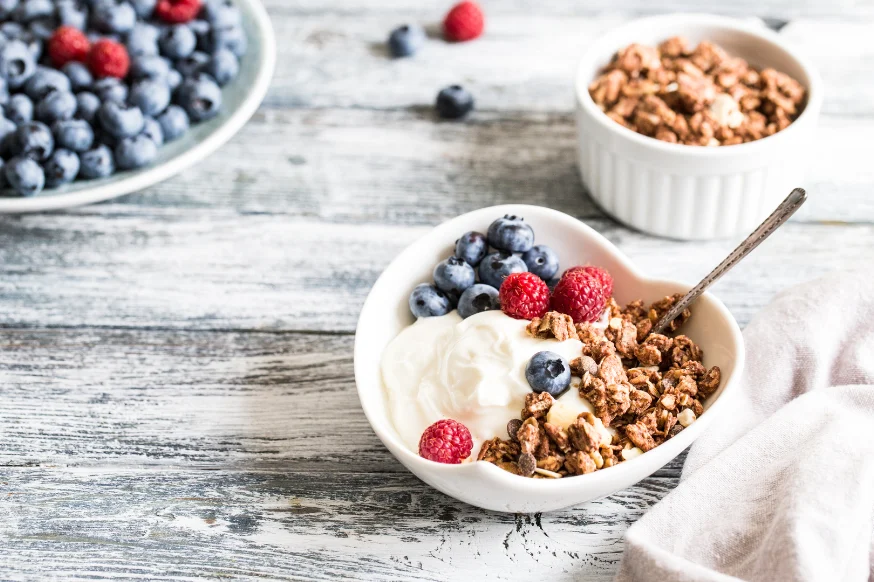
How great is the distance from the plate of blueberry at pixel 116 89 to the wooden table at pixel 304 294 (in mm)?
84

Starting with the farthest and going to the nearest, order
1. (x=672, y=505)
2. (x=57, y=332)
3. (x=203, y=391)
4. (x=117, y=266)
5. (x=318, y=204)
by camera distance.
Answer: (x=318, y=204) → (x=117, y=266) → (x=57, y=332) → (x=203, y=391) → (x=672, y=505)

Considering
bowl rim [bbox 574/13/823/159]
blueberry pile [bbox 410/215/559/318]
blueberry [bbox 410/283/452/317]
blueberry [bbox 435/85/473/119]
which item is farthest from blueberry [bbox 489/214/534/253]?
blueberry [bbox 435/85/473/119]

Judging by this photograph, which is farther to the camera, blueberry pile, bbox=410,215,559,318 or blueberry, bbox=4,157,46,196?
A: blueberry, bbox=4,157,46,196

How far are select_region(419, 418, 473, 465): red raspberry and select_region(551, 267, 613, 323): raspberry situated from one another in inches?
8.6

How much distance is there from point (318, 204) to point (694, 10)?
1032 millimetres

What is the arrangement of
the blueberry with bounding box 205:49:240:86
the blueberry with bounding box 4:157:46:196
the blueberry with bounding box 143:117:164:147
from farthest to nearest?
the blueberry with bounding box 205:49:240:86
the blueberry with bounding box 143:117:164:147
the blueberry with bounding box 4:157:46:196

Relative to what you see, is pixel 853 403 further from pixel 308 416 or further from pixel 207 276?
pixel 207 276

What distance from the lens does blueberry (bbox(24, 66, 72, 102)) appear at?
1.65m

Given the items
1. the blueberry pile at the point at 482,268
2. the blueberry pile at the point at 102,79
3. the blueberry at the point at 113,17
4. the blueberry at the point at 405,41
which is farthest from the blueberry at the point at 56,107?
the blueberry pile at the point at 482,268

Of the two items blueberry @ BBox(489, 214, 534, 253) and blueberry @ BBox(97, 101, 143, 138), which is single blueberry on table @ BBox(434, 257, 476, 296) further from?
blueberry @ BBox(97, 101, 143, 138)

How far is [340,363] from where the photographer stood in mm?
1346

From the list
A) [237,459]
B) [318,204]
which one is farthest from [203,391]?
[318,204]

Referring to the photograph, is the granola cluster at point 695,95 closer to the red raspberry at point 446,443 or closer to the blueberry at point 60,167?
the red raspberry at point 446,443

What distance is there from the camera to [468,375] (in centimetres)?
107
